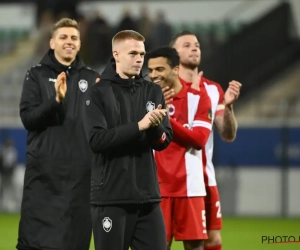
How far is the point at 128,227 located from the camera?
Result: 5.53m

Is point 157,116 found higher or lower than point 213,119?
lower

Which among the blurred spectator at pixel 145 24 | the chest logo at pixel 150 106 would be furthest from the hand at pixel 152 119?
the blurred spectator at pixel 145 24

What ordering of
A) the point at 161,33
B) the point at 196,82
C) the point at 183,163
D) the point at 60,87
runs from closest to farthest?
the point at 60,87, the point at 183,163, the point at 196,82, the point at 161,33

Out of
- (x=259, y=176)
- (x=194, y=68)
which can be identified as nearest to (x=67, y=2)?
(x=259, y=176)

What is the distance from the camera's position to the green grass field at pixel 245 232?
11.2m

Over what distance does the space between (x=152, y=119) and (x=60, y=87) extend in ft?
4.81

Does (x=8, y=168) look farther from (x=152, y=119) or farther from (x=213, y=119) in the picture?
(x=152, y=119)

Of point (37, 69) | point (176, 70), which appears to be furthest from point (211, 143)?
point (37, 69)

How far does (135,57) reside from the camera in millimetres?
5633

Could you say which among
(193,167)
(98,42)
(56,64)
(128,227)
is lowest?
(128,227)

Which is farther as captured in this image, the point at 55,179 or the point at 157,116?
the point at 55,179

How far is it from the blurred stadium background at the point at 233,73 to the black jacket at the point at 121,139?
20.5 feet

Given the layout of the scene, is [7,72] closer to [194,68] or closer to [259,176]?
[259,176]

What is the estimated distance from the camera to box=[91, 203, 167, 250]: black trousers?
5484 millimetres
